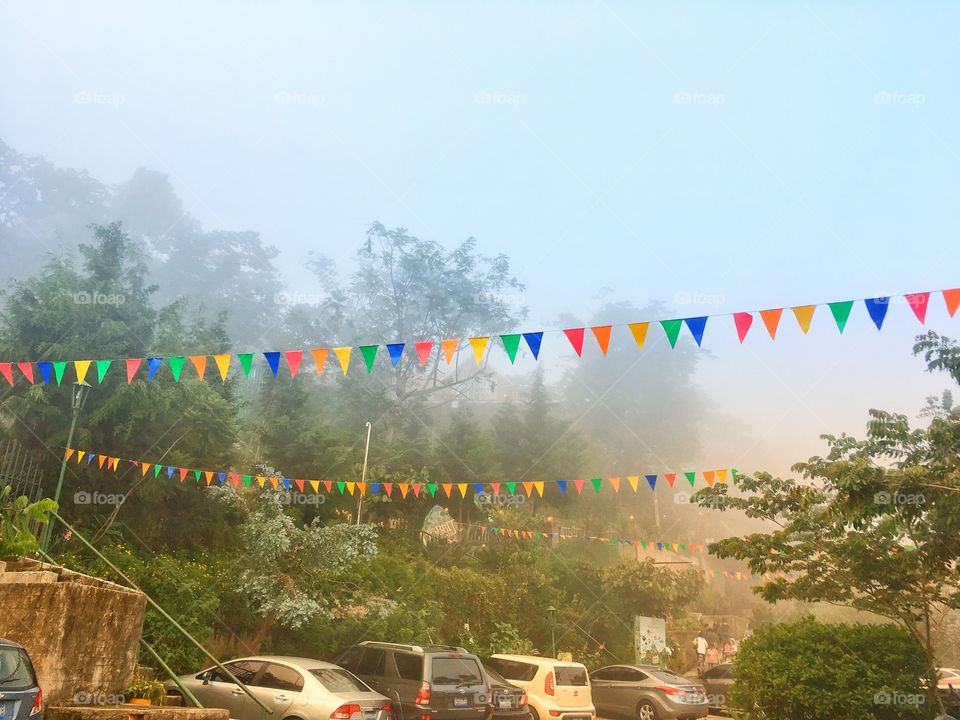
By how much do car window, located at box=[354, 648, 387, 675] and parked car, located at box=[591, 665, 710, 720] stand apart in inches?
236

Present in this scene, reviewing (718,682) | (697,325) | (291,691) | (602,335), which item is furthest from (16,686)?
(718,682)

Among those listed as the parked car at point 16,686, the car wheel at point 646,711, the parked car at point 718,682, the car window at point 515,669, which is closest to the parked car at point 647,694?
the car wheel at point 646,711

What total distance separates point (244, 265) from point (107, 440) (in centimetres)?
4327

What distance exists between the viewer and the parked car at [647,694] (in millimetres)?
12898

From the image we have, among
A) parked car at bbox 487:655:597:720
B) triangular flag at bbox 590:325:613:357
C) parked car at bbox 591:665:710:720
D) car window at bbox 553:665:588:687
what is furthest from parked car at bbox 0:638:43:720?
parked car at bbox 591:665:710:720

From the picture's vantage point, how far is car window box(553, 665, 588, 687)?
39.1 feet

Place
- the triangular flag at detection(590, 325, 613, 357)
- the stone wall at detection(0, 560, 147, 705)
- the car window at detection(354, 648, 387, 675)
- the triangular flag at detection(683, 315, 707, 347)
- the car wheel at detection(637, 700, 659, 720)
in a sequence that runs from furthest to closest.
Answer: the car wheel at detection(637, 700, 659, 720), the car window at detection(354, 648, 387, 675), the triangular flag at detection(590, 325, 613, 357), the triangular flag at detection(683, 315, 707, 347), the stone wall at detection(0, 560, 147, 705)

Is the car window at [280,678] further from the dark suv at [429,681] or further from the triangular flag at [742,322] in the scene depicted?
the triangular flag at [742,322]

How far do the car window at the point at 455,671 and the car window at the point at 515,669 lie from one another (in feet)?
9.22

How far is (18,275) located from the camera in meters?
49.3

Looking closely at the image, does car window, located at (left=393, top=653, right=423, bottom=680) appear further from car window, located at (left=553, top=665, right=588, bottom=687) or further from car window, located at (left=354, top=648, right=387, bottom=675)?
car window, located at (left=553, top=665, right=588, bottom=687)

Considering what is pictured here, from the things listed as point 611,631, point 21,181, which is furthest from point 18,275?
point 611,631

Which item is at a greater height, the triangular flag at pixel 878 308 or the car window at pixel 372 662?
the triangular flag at pixel 878 308

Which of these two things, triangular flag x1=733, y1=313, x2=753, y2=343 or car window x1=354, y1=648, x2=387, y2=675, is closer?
triangular flag x1=733, y1=313, x2=753, y2=343
